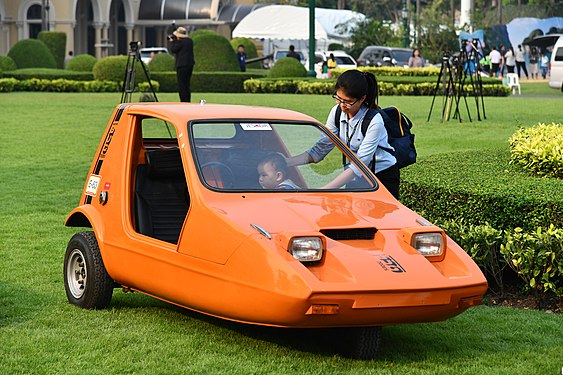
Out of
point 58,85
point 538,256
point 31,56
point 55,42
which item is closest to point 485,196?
point 538,256

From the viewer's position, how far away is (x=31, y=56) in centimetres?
4294

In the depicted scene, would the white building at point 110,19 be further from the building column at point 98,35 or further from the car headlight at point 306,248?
the car headlight at point 306,248

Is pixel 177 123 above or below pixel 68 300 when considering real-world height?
above

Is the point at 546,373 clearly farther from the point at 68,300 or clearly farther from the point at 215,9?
the point at 215,9

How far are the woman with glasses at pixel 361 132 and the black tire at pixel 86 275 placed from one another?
151 cm

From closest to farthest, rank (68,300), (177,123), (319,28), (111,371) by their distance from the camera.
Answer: (111,371)
(177,123)
(68,300)
(319,28)

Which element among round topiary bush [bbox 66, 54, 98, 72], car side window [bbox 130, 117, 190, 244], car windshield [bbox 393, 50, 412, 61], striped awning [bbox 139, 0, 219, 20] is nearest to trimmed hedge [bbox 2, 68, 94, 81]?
round topiary bush [bbox 66, 54, 98, 72]

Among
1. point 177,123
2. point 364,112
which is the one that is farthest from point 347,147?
point 177,123

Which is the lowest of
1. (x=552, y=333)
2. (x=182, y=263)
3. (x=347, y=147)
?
(x=552, y=333)

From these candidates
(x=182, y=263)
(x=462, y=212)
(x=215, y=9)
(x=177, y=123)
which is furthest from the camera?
(x=215, y=9)

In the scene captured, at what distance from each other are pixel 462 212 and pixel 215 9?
58426mm

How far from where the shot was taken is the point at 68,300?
299 inches

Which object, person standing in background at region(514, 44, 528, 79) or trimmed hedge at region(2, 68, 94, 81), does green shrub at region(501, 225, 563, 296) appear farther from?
person standing in background at region(514, 44, 528, 79)

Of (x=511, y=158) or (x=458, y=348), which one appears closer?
(x=458, y=348)
